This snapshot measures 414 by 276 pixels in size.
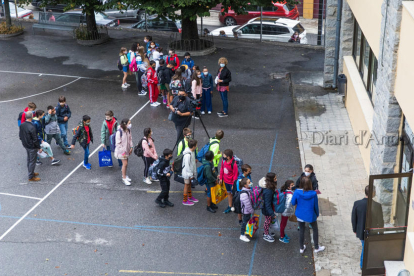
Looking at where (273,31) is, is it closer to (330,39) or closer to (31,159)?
(330,39)

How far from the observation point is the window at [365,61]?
45.7 ft

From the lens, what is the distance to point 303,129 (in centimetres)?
1559

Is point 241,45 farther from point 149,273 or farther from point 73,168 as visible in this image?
point 149,273

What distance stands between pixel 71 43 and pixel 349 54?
A: 42.7 ft

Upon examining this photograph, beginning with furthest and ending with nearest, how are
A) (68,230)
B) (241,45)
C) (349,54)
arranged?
(241,45) → (349,54) → (68,230)

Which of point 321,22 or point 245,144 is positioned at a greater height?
point 321,22

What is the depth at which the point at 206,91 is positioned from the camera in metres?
16.5

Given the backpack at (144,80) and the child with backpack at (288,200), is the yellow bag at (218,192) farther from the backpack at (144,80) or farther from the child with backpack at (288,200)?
the backpack at (144,80)

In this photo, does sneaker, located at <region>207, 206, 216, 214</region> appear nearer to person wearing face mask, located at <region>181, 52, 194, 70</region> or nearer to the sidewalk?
the sidewalk

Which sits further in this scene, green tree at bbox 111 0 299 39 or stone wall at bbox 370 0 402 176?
green tree at bbox 111 0 299 39

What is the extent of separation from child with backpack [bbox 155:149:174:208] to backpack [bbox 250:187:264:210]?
2.02 meters

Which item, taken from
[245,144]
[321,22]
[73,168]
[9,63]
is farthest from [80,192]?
[321,22]

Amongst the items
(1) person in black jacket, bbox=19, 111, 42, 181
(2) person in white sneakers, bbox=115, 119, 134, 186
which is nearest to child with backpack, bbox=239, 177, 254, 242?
(2) person in white sneakers, bbox=115, 119, 134, 186

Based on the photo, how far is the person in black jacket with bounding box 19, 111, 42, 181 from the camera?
1242 cm
